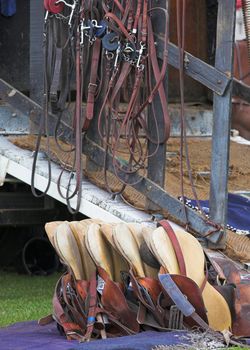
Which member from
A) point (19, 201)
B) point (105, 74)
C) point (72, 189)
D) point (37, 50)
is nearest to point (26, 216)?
point (19, 201)

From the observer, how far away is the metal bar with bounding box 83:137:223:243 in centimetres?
704

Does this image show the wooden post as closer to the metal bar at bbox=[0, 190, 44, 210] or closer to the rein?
the rein

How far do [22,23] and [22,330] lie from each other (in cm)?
470

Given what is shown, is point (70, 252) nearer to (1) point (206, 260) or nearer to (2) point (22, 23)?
(1) point (206, 260)

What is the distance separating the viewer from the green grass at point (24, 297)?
726cm

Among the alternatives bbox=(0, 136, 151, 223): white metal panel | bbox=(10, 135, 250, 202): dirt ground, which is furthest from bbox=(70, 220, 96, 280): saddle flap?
bbox=(10, 135, 250, 202): dirt ground

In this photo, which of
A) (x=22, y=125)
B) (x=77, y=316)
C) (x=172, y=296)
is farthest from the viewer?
(x=22, y=125)

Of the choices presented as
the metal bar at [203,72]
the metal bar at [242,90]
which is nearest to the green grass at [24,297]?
the metal bar at [203,72]

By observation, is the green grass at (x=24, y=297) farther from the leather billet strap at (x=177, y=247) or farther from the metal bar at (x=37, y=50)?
the leather billet strap at (x=177, y=247)

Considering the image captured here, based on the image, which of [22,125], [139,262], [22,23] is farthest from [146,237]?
[22,23]

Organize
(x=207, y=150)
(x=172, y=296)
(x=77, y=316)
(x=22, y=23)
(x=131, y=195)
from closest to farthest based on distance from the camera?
(x=172, y=296), (x=77, y=316), (x=131, y=195), (x=207, y=150), (x=22, y=23)

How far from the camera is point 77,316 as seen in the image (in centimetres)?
587

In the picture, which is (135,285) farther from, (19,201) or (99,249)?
(19,201)

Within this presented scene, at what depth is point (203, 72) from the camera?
695cm
